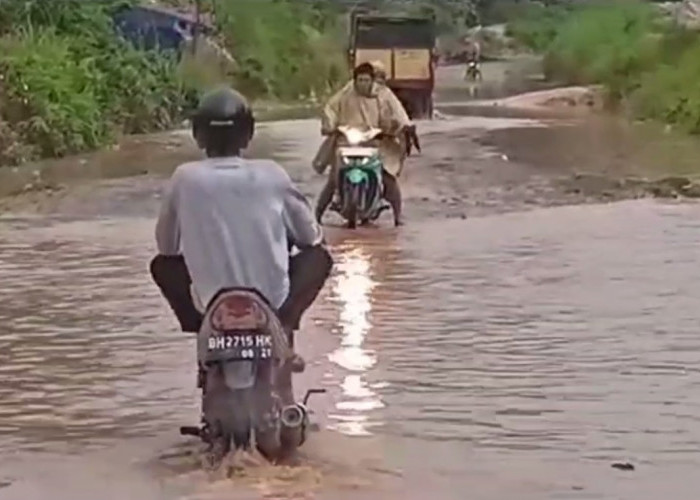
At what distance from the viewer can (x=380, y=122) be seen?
15859mm

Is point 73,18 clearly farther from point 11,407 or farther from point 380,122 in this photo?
point 11,407

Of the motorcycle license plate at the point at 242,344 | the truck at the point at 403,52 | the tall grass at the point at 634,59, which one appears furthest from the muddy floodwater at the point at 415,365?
the truck at the point at 403,52

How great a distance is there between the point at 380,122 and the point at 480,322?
16.6ft

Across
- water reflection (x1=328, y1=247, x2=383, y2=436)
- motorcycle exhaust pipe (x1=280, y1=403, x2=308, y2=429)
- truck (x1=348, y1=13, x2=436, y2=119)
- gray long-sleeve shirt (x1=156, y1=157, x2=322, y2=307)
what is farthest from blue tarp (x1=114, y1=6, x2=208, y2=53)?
motorcycle exhaust pipe (x1=280, y1=403, x2=308, y2=429)

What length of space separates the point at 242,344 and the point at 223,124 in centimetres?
93

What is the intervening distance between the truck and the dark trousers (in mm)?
29420

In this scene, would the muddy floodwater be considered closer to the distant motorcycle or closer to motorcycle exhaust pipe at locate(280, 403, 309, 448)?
motorcycle exhaust pipe at locate(280, 403, 309, 448)

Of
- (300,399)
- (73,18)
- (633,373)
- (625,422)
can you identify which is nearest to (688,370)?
(633,373)

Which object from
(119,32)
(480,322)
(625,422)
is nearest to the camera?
(625,422)

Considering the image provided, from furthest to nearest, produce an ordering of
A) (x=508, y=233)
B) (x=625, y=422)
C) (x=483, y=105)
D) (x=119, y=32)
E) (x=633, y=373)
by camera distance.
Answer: (x=483, y=105) < (x=119, y=32) < (x=508, y=233) < (x=633, y=373) < (x=625, y=422)

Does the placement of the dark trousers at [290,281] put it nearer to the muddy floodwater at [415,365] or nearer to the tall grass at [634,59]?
the muddy floodwater at [415,365]

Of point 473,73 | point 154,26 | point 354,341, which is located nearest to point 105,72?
point 154,26

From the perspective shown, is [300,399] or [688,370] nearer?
[300,399]

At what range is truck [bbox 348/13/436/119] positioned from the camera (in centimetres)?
3694
